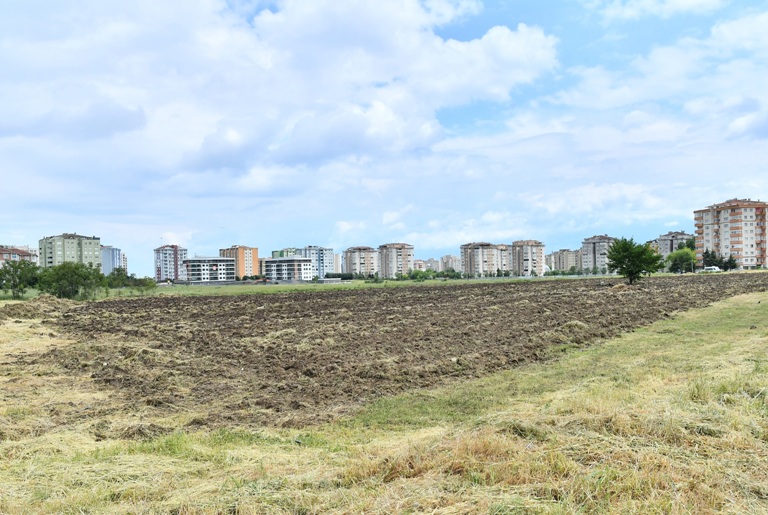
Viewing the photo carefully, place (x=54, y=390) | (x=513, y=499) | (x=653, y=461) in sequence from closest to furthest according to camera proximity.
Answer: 1. (x=513, y=499)
2. (x=653, y=461)
3. (x=54, y=390)

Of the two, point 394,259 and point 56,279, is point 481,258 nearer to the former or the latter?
point 394,259

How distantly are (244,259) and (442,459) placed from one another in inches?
6962

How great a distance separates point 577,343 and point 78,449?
1299cm

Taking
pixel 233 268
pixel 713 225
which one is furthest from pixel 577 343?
pixel 233 268

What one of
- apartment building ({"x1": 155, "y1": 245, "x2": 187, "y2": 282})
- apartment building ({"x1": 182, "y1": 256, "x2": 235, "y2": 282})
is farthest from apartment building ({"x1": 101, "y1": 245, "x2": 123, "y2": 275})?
apartment building ({"x1": 182, "y1": 256, "x2": 235, "y2": 282})

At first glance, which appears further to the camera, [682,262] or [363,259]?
[363,259]

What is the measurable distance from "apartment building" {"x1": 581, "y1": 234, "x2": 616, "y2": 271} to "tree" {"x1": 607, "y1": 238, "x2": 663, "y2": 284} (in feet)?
396

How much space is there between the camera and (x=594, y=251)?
6585 inches

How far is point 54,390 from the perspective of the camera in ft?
36.0

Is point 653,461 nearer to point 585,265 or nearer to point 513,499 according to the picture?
point 513,499

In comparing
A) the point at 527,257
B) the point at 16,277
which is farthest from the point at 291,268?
the point at 16,277

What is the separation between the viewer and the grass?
4336 millimetres

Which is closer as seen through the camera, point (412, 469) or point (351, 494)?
point (351, 494)

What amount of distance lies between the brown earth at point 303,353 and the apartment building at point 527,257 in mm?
142915
